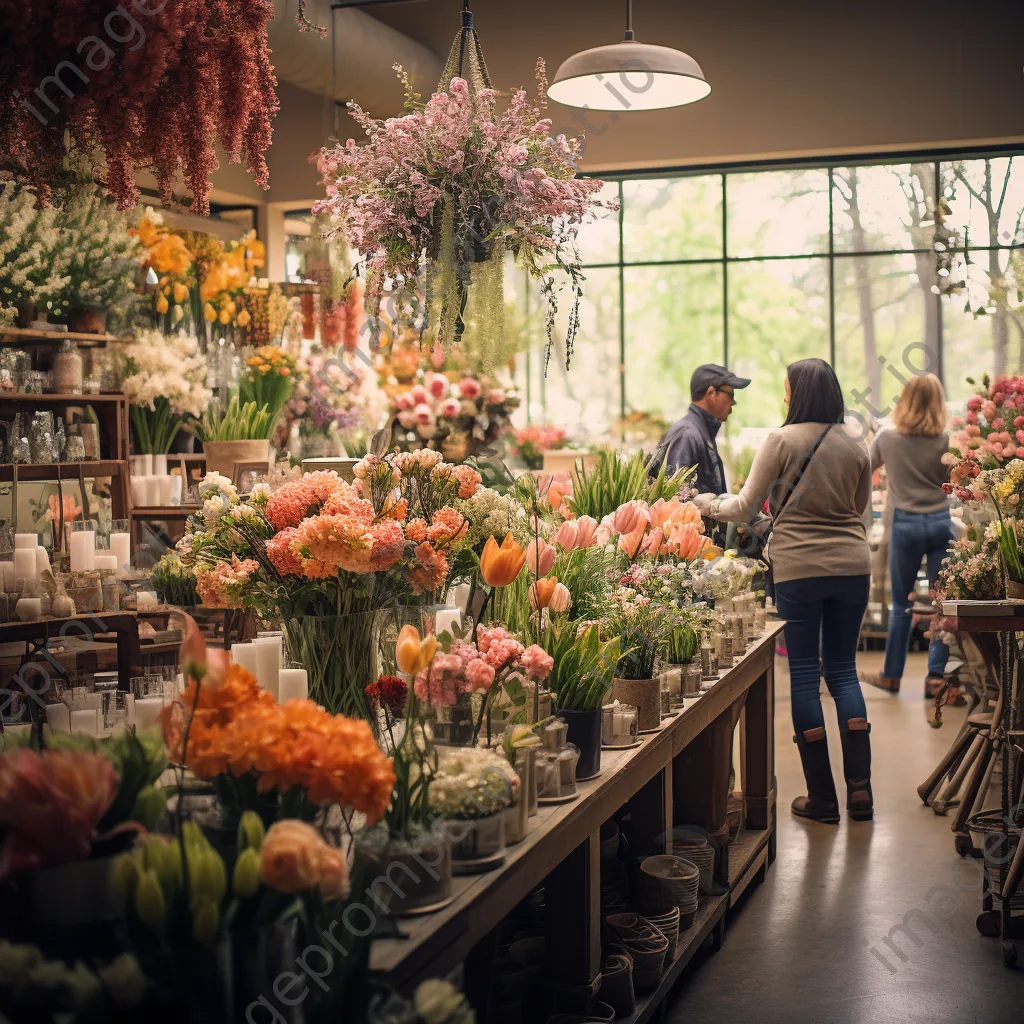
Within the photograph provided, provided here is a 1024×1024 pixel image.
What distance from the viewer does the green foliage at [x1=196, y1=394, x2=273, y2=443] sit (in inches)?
252

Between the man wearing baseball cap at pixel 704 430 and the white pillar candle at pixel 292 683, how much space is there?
2747mm

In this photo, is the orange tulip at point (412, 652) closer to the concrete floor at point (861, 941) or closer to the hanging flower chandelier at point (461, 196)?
the hanging flower chandelier at point (461, 196)

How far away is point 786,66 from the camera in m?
8.06

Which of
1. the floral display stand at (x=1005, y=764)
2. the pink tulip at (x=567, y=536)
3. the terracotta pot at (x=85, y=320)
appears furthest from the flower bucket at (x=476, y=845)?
the terracotta pot at (x=85, y=320)

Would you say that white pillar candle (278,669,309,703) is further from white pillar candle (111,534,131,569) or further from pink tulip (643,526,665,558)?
white pillar candle (111,534,131,569)

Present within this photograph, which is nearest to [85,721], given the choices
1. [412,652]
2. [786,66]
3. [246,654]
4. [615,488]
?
[246,654]

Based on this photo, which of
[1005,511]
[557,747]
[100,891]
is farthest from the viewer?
[1005,511]

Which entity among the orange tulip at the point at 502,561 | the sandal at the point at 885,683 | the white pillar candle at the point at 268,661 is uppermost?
the orange tulip at the point at 502,561

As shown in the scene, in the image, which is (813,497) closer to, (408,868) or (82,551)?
(82,551)

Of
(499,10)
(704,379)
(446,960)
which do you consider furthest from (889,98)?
(446,960)

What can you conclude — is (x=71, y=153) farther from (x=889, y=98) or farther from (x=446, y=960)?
(x=889, y=98)

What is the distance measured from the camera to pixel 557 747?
212cm

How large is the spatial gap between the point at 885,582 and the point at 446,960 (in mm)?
7329

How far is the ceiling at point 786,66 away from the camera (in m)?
7.79
